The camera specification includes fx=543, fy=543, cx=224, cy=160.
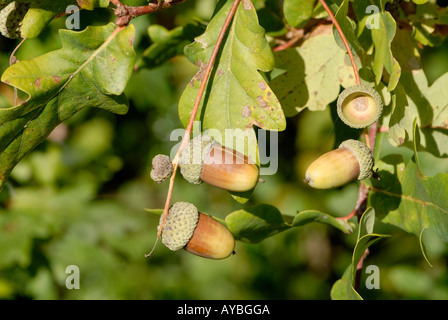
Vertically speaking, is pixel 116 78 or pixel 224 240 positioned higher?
pixel 116 78

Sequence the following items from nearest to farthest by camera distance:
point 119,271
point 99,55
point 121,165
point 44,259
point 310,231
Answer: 1. point 99,55
2. point 44,259
3. point 119,271
4. point 121,165
5. point 310,231

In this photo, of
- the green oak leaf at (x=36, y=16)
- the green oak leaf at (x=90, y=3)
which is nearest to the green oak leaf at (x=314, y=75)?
the green oak leaf at (x=90, y=3)

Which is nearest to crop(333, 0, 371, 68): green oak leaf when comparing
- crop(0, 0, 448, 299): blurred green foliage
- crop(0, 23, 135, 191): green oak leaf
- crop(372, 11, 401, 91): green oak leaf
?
crop(372, 11, 401, 91): green oak leaf

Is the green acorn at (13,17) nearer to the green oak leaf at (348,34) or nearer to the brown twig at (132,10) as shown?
the brown twig at (132,10)

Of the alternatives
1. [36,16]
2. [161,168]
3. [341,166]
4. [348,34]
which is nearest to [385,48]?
[348,34]

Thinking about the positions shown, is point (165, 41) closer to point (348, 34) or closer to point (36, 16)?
point (36, 16)

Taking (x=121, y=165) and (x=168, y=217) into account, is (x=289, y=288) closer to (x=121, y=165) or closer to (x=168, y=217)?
(x=121, y=165)

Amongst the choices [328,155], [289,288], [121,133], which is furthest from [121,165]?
[328,155]
